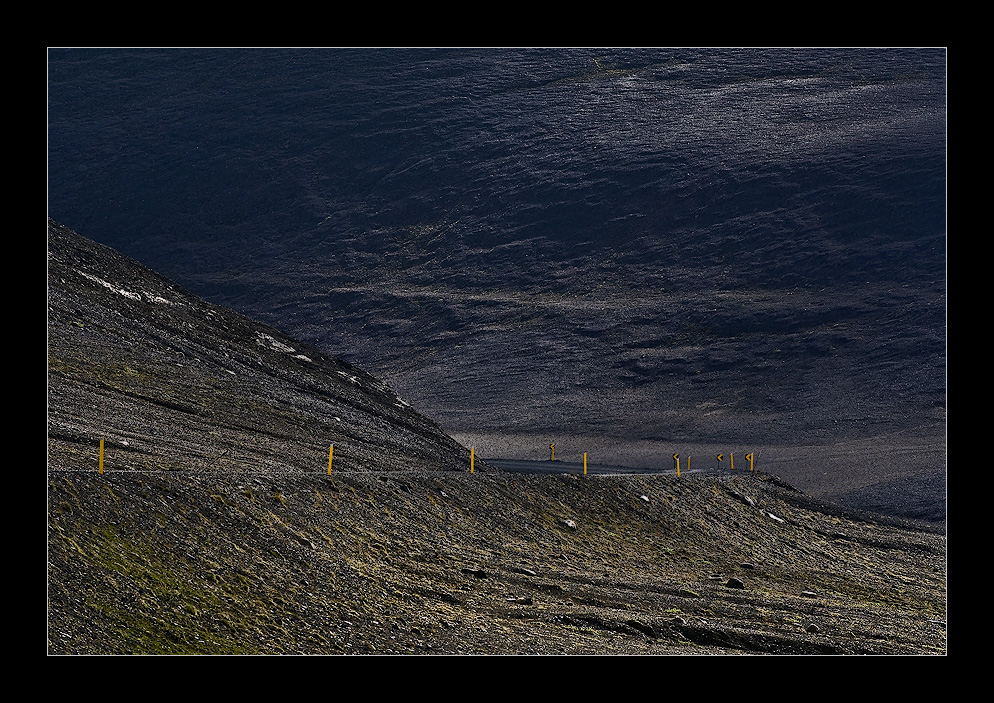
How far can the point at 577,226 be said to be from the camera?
242 ft

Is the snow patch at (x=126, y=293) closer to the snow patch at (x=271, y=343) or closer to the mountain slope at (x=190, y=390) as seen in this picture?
the mountain slope at (x=190, y=390)

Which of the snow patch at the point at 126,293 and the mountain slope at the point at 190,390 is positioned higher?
the snow patch at the point at 126,293

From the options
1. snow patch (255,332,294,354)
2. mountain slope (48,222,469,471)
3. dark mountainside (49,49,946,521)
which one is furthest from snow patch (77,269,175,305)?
dark mountainside (49,49,946,521)

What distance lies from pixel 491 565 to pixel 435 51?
259 ft

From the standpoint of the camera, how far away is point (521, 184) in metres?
77.8

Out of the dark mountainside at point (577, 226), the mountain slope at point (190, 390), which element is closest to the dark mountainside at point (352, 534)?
the mountain slope at point (190, 390)

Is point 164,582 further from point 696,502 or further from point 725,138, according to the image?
point 725,138

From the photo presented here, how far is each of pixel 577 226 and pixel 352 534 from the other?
55.7 metres

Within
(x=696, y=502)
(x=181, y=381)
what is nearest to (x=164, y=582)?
(x=181, y=381)

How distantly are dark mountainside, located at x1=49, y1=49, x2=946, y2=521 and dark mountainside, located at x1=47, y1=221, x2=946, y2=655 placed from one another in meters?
13.7

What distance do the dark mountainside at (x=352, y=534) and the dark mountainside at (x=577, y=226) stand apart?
13.7 metres

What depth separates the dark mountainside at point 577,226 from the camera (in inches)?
2195

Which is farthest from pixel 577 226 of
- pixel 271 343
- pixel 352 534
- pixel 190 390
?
pixel 352 534

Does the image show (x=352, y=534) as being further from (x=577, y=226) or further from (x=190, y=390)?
(x=577, y=226)
